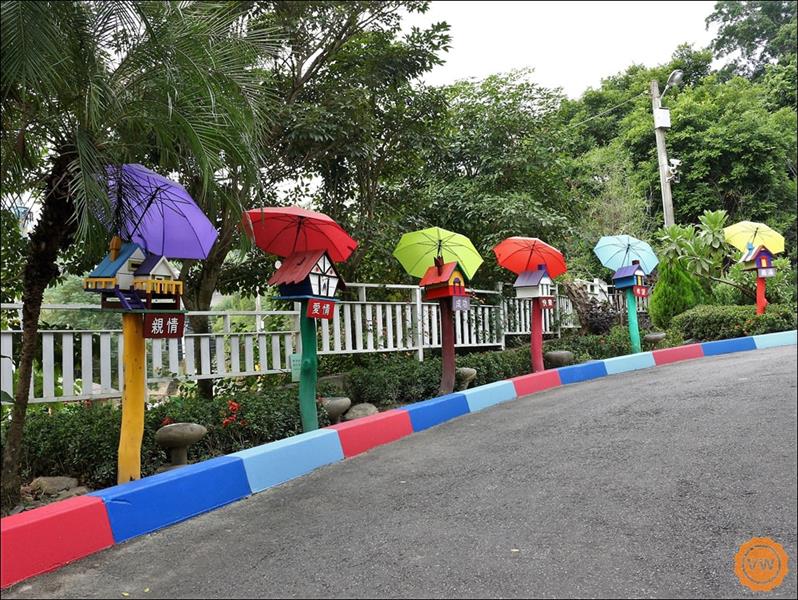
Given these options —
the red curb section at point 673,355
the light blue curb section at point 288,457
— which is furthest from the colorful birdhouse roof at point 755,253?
the light blue curb section at point 288,457

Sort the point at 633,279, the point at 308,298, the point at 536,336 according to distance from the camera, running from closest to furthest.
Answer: the point at 308,298
the point at 536,336
the point at 633,279

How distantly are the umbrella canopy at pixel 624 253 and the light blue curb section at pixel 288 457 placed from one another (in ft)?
23.1

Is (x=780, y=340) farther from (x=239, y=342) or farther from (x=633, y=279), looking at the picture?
(x=633, y=279)

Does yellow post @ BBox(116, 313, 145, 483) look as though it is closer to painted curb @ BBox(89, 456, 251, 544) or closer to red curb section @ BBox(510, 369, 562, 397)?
painted curb @ BBox(89, 456, 251, 544)

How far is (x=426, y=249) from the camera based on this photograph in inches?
253

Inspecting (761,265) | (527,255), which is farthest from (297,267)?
(761,265)

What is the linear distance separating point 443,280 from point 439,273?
0.39 feet

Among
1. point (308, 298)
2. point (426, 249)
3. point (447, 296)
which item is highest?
point (426, 249)

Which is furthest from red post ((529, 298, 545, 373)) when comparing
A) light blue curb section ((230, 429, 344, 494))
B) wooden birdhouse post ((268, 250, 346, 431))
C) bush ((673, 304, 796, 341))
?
light blue curb section ((230, 429, 344, 494))

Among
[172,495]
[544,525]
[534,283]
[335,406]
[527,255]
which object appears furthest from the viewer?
[534,283]

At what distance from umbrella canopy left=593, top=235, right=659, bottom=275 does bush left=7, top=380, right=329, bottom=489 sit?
257 inches

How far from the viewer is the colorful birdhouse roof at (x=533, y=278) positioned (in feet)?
26.1

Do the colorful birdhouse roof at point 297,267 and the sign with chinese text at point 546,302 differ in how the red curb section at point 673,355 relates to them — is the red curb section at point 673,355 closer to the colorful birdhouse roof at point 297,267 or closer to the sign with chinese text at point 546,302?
the sign with chinese text at point 546,302

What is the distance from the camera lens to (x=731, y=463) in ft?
8.11
